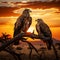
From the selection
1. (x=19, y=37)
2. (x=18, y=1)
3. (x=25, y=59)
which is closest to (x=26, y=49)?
(x=25, y=59)

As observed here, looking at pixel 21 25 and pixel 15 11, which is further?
pixel 15 11

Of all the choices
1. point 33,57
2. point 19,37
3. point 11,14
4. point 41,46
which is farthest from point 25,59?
point 19,37

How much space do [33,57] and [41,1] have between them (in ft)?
4.48

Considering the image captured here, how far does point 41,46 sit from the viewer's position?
5.78 meters

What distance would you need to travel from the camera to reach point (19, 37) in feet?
7.92

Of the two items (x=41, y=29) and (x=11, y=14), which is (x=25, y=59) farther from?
(x=11, y=14)

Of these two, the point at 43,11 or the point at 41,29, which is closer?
the point at 41,29

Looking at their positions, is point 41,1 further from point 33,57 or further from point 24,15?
point 33,57

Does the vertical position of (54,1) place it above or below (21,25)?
above

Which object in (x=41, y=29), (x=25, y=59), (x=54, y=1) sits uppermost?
(x=54, y=1)

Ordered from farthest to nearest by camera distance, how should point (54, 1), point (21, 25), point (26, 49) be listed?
point (54, 1), point (26, 49), point (21, 25)

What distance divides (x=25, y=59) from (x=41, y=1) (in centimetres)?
143

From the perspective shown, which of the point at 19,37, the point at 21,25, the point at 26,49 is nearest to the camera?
the point at 19,37

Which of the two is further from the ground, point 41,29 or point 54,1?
point 54,1
